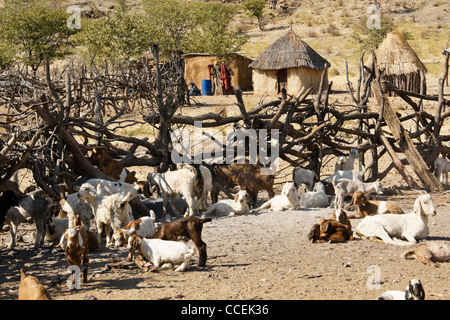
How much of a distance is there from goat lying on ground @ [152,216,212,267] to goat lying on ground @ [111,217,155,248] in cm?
30

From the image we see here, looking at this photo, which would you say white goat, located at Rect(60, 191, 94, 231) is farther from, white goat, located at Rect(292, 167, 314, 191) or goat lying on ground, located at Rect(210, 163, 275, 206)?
white goat, located at Rect(292, 167, 314, 191)

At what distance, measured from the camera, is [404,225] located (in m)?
8.88

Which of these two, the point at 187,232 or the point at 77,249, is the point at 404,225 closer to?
the point at 187,232

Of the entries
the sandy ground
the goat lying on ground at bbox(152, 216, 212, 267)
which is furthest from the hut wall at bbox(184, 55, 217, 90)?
the goat lying on ground at bbox(152, 216, 212, 267)

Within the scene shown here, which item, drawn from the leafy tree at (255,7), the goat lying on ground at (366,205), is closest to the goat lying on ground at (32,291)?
the goat lying on ground at (366,205)

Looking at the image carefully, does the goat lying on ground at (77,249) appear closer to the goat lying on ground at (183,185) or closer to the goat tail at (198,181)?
the goat lying on ground at (183,185)

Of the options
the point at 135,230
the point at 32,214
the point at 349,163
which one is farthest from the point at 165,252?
the point at 349,163

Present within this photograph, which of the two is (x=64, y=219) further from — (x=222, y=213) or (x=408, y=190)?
(x=408, y=190)

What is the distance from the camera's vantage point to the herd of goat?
292 inches

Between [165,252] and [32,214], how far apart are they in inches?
109

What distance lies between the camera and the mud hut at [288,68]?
98.8 ft

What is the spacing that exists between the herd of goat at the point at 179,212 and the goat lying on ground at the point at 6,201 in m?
0.01

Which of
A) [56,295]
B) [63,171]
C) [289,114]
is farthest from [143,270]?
[289,114]
